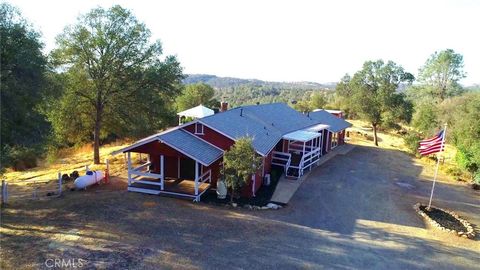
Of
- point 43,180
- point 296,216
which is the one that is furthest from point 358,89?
point 43,180

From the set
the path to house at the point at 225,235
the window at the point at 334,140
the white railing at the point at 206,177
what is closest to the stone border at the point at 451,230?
the path to house at the point at 225,235

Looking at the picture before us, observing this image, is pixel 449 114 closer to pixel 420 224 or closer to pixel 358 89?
pixel 358 89

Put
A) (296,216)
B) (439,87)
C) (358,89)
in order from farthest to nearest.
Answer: (439,87) < (358,89) < (296,216)

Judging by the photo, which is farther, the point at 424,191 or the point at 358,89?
the point at 358,89

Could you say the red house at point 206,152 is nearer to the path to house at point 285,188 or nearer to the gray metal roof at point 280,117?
the gray metal roof at point 280,117

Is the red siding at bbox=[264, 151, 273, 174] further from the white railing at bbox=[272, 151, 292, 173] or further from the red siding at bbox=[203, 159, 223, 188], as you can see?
the red siding at bbox=[203, 159, 223, 188]

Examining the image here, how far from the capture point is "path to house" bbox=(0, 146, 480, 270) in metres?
11.0

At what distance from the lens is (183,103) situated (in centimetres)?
4975

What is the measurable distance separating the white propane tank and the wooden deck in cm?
199

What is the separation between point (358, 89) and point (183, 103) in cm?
2445

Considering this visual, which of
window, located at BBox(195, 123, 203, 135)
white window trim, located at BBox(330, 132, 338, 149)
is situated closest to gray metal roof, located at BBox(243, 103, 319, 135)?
white window trim, located at BBox(330, 132, 338, 149)

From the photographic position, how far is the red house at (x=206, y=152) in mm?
17047

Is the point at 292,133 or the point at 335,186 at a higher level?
the point at 292,133

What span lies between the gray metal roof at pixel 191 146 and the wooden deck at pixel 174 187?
1956 mm
